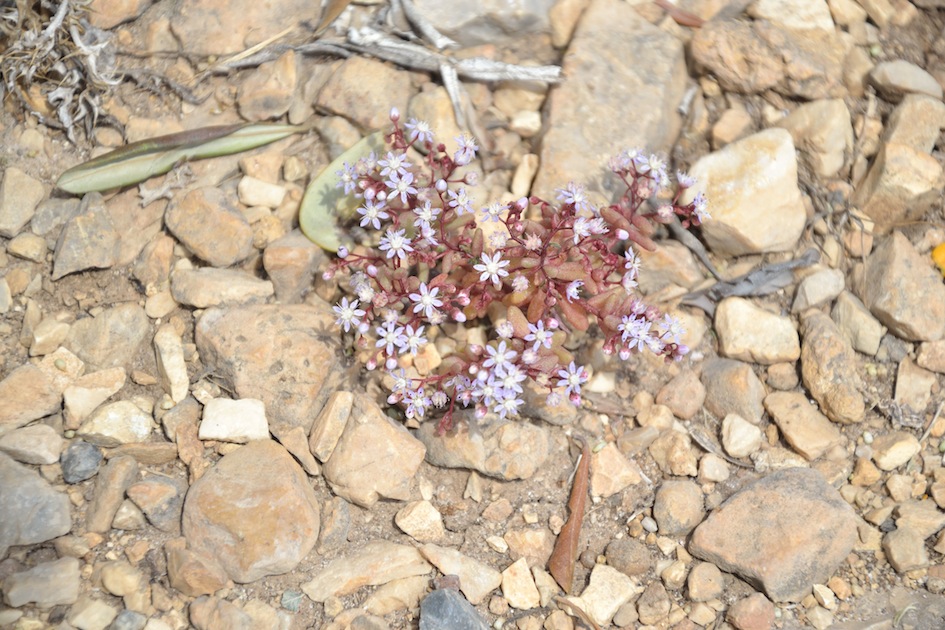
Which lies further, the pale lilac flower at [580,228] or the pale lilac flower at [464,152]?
the pale lilac flower at [464,152]

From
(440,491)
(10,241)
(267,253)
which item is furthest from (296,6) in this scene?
(440,491)

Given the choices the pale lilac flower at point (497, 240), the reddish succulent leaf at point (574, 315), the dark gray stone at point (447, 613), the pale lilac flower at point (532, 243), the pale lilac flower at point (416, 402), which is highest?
the pale lilac flower at point (532, 243)

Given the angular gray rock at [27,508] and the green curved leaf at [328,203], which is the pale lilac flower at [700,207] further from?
the angular gray rock at [27,508]

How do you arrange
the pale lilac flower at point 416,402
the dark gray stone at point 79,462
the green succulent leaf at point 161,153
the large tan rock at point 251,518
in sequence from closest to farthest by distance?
the large tan rock at point 251,518, the dark gray stone at point 79,462, the pale lilac flower at point 416,402, the green succulent leaf at point 161,153

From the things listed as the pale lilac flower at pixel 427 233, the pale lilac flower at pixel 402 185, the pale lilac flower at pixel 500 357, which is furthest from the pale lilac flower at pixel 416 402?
the pale lilac flower at pixel 402 185

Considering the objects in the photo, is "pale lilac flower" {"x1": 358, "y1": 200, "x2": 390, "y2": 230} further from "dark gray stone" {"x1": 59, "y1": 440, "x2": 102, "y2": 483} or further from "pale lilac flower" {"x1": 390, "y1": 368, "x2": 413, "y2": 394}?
"dark gray stone" {"x1": 59, "y1": 440, "x2": 102, "y2": 483}

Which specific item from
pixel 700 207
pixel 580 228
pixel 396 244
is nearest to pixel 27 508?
pixel 396 244

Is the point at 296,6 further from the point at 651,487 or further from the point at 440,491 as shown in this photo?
the point at 651,487

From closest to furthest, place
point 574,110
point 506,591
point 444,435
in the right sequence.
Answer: point 506,591
point 444,435
point 574,110
